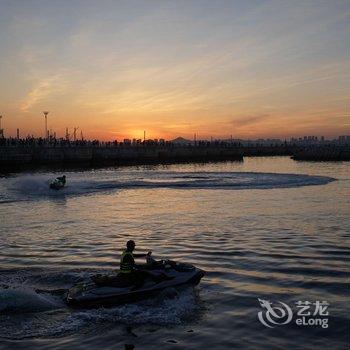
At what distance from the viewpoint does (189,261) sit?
63.6 feet

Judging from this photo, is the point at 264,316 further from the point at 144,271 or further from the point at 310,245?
the point at 310,245

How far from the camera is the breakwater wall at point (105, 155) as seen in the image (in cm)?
8756

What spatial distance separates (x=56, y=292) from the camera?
1534cm

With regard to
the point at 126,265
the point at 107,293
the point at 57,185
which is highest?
the point at 57,185

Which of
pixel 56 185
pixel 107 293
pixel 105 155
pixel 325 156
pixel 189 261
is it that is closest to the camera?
pixel 107 293

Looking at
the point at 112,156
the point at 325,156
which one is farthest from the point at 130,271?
the point at 325,156

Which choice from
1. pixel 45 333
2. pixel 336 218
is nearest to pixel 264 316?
pixel 45 333

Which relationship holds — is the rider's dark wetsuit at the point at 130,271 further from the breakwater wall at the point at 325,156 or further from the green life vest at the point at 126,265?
the breakwater wall at the point at 325,156

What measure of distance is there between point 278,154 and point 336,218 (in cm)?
14131

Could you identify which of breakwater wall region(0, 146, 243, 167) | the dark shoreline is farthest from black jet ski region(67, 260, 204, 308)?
breakwater wall region(0, 146, 243, 167)

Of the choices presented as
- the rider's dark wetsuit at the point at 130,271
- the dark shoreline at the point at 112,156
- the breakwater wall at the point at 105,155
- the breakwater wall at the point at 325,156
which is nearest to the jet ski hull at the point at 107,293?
the rider's dark wetsuit at the point at 130,271

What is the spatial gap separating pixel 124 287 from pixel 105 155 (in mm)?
93975

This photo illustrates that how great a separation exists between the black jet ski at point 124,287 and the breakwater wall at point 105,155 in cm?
7424

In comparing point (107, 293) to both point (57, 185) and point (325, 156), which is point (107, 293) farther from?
point (325, 156)
